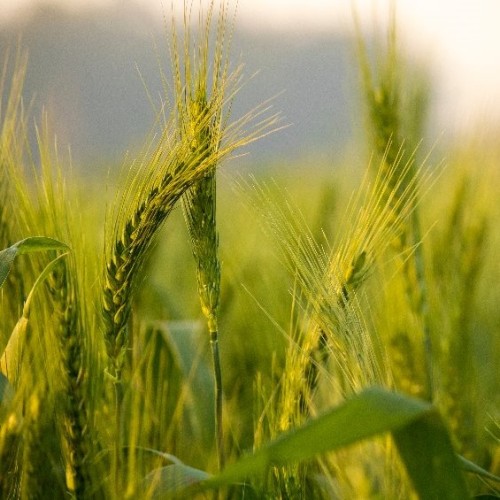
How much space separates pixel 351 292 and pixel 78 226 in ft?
1.09

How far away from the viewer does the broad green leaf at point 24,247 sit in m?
0.78

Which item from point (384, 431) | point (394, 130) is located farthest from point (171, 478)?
point (394, 130)

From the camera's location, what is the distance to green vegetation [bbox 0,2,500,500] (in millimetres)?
669

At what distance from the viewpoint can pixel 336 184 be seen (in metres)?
1.56

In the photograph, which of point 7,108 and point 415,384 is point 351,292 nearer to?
point 415,384

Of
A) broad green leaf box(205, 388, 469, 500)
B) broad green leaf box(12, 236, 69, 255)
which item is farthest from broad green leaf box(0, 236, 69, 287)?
broad green leaf box(205, 388, 469, 500)

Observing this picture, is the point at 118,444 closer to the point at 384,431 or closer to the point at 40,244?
the point at 40,244

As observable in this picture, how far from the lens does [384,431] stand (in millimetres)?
482

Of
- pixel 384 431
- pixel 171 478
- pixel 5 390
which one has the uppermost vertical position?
pixel 384 431

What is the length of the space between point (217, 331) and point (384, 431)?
14.2 inches

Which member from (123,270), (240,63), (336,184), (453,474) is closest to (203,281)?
(123,270)

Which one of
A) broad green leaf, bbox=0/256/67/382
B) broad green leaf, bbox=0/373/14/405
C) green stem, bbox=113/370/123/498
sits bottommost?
green stem, bbox=113/370/123/498

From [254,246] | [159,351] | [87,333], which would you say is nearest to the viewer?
[87,333]

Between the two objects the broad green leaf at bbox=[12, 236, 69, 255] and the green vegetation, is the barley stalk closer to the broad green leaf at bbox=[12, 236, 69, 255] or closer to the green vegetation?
the green vegetation
